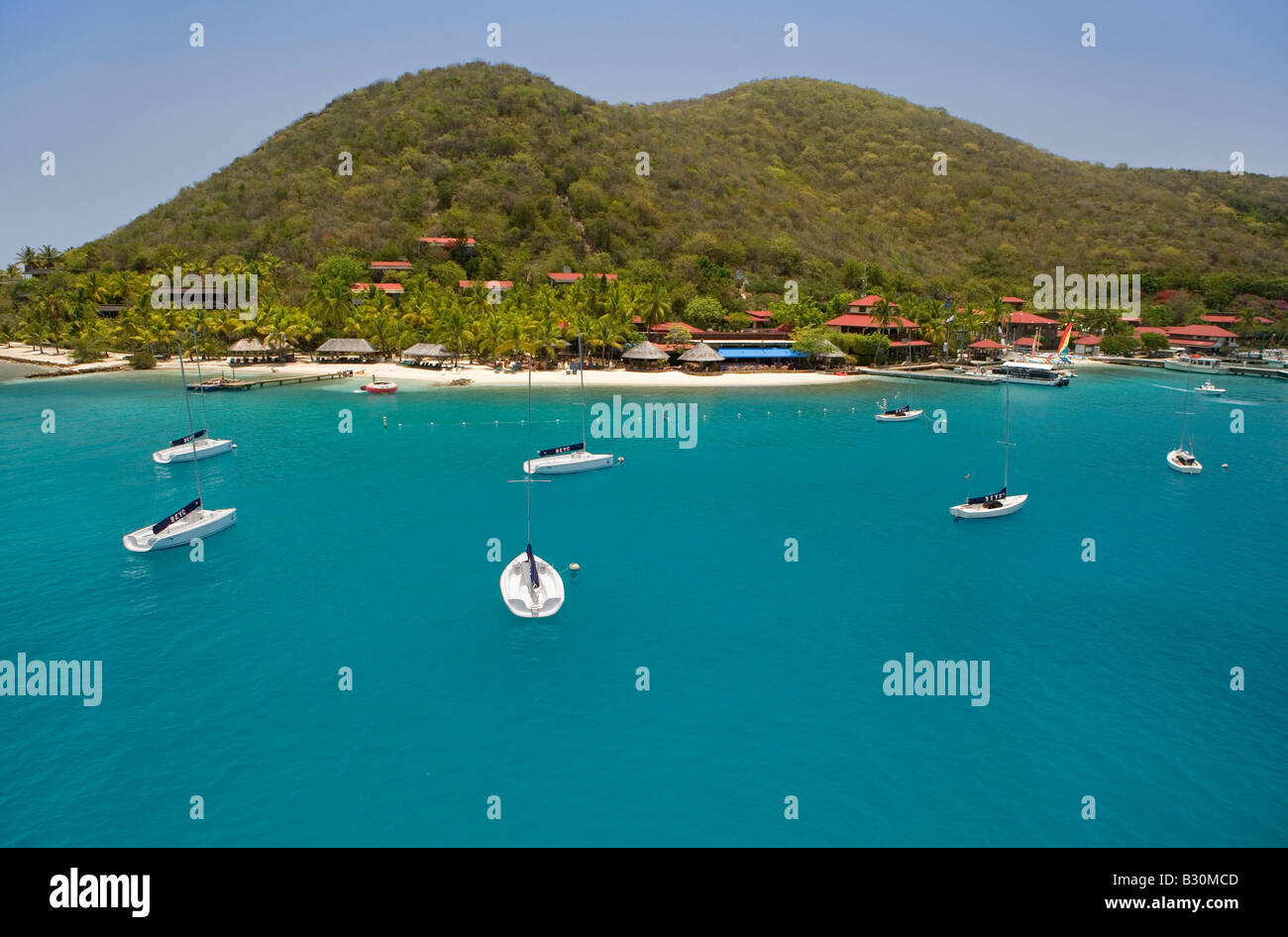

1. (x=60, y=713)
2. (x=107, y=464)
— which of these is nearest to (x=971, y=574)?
(x=60, y=713)

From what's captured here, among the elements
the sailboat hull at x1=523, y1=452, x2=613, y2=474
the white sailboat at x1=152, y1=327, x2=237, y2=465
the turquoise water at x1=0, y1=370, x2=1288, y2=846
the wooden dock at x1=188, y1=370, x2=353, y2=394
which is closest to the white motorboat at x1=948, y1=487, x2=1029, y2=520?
the turquoise water at x1=0, y1=370, x2=1288, y2=846

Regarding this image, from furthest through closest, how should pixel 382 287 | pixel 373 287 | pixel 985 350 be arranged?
1. pixel 985 350
2. pixel 382 287
3. pixel 373 287

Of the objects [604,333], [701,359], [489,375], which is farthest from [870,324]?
[489,375]

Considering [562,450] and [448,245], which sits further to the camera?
[448,245]

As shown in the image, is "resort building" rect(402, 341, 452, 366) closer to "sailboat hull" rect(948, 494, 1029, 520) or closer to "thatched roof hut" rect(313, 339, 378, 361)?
"thatched roof hut" rect(313, 339, 378, 361)

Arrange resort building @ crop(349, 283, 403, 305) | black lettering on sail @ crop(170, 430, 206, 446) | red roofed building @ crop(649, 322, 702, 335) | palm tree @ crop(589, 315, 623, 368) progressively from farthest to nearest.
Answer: resort building @ crop(349, 283, 403, 305), red roofed building @ crop(649, 322, 702, 335), palm tree @ crop(589, 315, 623, 368), black lettering on sail @ crop(170, 430, 206, 446)

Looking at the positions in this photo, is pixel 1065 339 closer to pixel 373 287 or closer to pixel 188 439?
pixel 373 287
